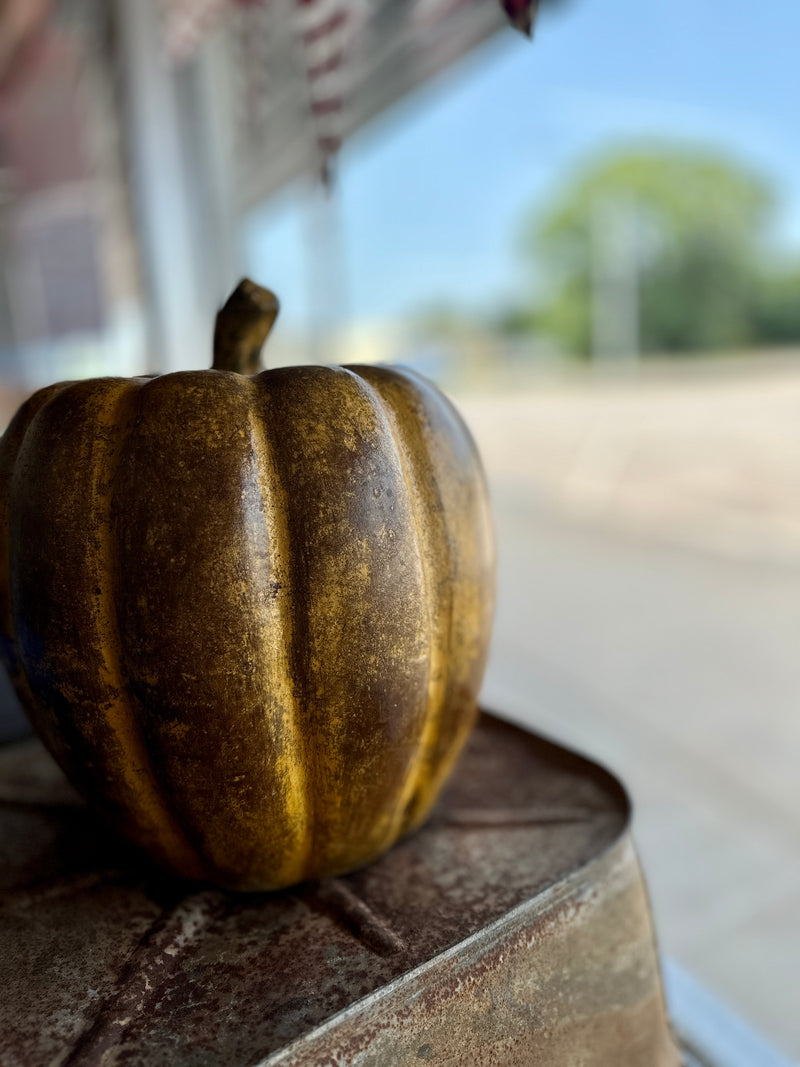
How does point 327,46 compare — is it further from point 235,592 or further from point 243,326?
point 235,592

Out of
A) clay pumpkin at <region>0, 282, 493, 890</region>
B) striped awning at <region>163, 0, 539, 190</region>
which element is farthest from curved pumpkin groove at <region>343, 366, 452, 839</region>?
striped awning at <region>163, 0, 539, 190</region>

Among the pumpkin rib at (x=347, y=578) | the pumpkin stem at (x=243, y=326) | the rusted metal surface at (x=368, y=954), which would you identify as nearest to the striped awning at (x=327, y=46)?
the pumpkin stem at (x=243, y=326)

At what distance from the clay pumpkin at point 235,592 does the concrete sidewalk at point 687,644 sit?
0.34 metres

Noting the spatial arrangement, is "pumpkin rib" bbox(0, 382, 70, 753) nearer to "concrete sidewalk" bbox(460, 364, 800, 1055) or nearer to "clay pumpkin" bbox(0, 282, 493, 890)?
"clay pumpkin" bbox(0, 282, 493, 890)

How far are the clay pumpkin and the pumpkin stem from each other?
0.08 metres

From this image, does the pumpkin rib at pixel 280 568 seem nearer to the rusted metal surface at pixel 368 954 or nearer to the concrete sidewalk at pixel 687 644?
the rusted metal surface at pixel 368 954

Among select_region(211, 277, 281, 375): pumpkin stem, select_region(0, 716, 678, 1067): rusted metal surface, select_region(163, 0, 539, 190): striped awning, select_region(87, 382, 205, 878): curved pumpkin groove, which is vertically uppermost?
select_region(163, 0, 539, 190): striped awning

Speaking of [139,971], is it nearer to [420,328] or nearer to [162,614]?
[162,614]

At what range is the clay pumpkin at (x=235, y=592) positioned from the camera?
1.73ft

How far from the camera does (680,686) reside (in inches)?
82.0

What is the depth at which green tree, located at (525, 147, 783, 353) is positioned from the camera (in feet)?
21.0

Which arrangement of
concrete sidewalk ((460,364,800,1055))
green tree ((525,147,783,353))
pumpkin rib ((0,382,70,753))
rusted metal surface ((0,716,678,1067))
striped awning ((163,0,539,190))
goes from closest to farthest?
rusted metal surface ((0,716,678,1067)) < pumpkin rib ((0,382,70,753)) < striped awning ((163,0,539,190)) < concrete sidewalk ((460,364,800,1055)) < green tree ((525,147,783,353))

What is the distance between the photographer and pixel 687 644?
2.34 meters

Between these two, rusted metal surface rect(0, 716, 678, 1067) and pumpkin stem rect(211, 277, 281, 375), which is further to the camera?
pumpkin stem rect(211, 277, 281, 375)
